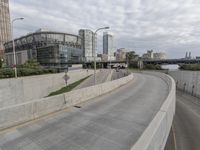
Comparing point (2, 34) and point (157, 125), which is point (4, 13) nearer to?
point (2, 34)

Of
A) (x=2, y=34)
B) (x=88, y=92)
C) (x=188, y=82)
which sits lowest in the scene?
(x=188, y=82)

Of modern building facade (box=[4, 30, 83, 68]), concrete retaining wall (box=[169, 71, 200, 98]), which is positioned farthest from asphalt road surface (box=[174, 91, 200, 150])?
modern building facade (box=[4, 30, 83, 68])

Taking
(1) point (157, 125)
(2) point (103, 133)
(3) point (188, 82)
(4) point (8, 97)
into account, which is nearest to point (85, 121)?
(2) point (103, 133)

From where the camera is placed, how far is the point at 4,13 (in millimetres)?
99875

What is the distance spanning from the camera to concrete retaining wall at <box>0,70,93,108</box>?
20.6 m

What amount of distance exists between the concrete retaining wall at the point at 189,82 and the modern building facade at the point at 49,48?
226 feet

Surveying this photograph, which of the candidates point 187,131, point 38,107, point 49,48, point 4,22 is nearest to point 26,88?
point 38,107

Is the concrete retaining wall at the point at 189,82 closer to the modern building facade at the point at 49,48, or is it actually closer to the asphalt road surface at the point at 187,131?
the asphalt road surface at the point at 187,131

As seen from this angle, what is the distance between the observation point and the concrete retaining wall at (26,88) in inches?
810

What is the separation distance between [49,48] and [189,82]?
84938 mm

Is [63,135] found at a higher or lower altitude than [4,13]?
lower

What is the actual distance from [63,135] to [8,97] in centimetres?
1827

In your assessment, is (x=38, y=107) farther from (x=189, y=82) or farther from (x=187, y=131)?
(x=189, y=82)

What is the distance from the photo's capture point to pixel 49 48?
97.5 metres
